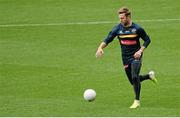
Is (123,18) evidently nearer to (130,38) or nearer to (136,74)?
(130,38)

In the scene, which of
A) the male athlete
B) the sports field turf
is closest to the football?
the sports field turf

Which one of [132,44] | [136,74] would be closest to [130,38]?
[132,44]

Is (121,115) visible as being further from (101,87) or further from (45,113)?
→ (101,87)

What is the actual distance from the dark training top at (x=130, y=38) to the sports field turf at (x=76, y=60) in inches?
49.8

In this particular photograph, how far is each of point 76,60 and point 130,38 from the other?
7.22 meters

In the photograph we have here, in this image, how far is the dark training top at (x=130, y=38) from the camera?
1595 centimetres

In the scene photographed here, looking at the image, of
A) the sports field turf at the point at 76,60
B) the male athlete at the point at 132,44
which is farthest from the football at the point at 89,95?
the male athlete at the point at 132,44

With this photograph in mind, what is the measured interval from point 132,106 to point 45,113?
7.75 ft

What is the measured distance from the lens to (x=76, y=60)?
23.1 meters

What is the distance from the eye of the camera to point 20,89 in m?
18.8

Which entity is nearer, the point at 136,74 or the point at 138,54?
the point at 138,54

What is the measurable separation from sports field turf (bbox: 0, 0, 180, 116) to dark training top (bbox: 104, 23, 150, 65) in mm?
A: 1264

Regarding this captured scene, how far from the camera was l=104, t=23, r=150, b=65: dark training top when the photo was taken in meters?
15.9

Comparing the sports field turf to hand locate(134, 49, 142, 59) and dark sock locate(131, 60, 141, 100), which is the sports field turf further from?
hand locate(134, 49, 142, 59)
